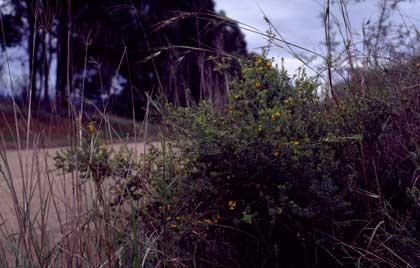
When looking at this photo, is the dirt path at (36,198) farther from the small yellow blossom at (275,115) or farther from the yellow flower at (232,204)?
the small yellow blossom at (275,115)

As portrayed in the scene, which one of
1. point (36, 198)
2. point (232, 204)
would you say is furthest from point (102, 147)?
point (36, 198)

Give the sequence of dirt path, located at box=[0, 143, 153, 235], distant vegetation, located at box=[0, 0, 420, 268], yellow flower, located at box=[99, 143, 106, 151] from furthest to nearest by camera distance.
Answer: yellow flower, located at box=[99, 143, 106, 151] < distant vegetation, located at box=[0, 0, 420, 268] < dirt path, located at box=[0, 143, 153, 235]

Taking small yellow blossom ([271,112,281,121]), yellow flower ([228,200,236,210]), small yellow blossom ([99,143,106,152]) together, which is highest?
small yellow blossom ([271,112,281,121])

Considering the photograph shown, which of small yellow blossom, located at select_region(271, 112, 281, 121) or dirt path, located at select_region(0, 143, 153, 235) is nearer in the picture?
dirt path, located at select_region(0, 143, 153, 235)

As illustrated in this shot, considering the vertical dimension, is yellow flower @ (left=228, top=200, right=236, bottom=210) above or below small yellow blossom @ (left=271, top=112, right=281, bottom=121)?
below

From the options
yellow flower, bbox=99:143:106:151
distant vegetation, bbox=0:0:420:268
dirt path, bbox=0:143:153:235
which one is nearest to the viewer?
dirt path, bbox=0:143:153:235

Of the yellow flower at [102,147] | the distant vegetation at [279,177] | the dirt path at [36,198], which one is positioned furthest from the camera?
the yellow flower at [102,147]

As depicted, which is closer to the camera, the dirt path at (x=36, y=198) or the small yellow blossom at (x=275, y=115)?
the dirt path at (x=36, y=198)

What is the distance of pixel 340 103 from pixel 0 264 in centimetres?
188

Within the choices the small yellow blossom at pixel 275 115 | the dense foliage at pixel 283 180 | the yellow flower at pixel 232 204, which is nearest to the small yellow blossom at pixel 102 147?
the dense foliage at pixel 283 180

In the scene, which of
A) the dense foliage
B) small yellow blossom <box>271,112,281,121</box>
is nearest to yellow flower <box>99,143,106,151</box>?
the dense foliage

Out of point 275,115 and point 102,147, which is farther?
point 102,147

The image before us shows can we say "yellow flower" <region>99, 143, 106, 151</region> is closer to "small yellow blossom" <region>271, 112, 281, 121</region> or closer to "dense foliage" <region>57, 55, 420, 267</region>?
"dense foliage" <region>57, 55, 420, 267</region>

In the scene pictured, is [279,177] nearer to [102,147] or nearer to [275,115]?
[275,115]
